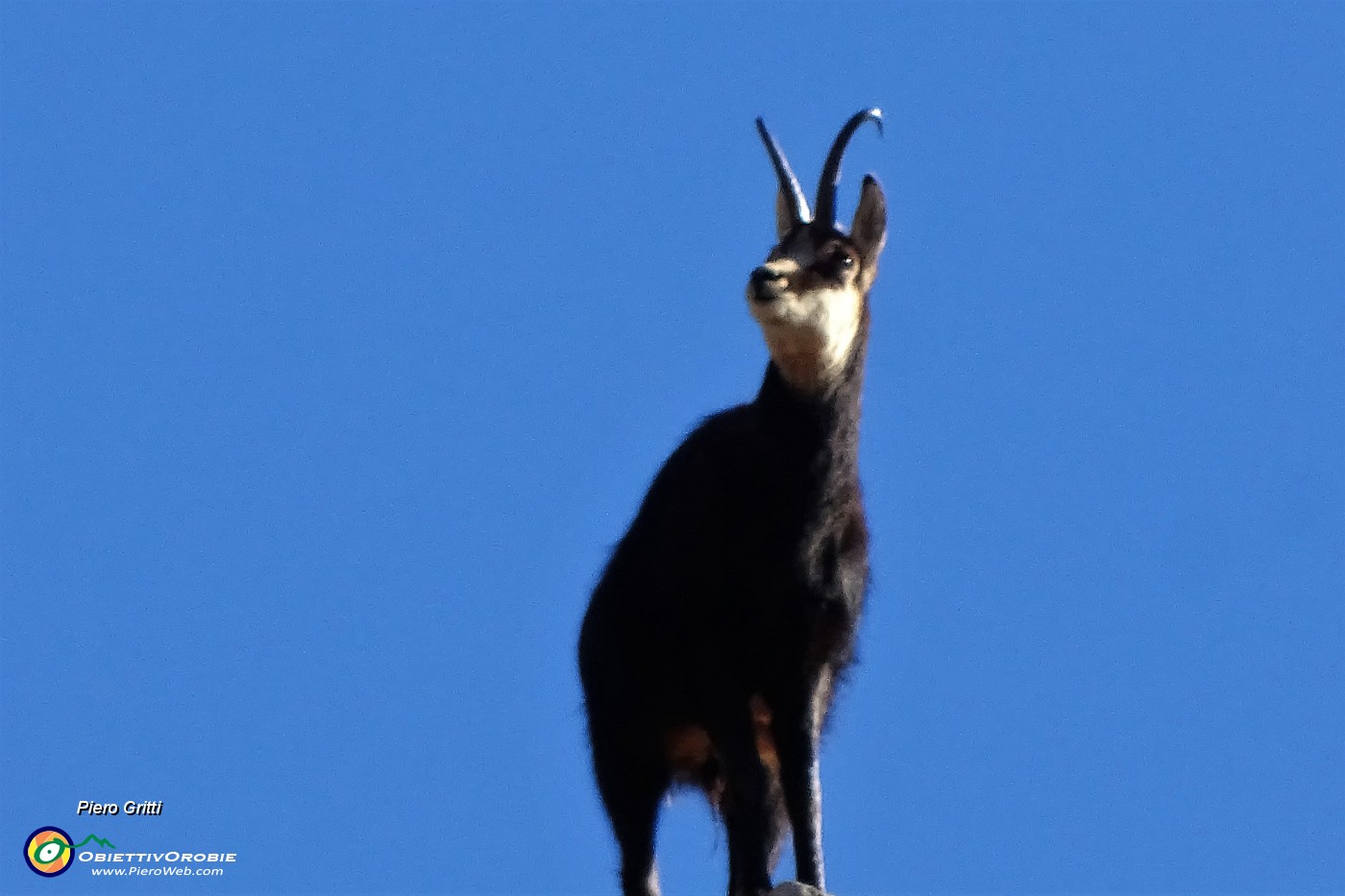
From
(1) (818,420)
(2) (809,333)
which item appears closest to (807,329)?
(2) (809,333)

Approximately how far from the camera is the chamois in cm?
980

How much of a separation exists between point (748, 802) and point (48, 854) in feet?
14.9

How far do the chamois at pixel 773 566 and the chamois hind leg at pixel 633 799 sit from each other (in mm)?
26

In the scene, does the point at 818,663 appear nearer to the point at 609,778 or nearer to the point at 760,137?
the point at 609,778

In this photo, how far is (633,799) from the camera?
10.6 metres

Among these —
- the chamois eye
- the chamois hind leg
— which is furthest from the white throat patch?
the chamois hind leg

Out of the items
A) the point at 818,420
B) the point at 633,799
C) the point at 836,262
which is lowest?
the point at 633,799

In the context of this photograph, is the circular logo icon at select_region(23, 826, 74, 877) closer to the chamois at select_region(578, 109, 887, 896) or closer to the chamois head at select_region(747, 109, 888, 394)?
the chamois at select_region(578, 109, 887, 896)

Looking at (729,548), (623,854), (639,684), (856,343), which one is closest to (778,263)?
(856,343)

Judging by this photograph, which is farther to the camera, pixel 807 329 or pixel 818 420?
pixel 818 420

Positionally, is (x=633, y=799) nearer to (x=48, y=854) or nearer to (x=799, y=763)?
(x=799, y=763)

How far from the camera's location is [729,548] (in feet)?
32.7

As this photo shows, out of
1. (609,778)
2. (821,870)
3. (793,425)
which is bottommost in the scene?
(821,870)

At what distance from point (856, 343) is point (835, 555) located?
93 cm
